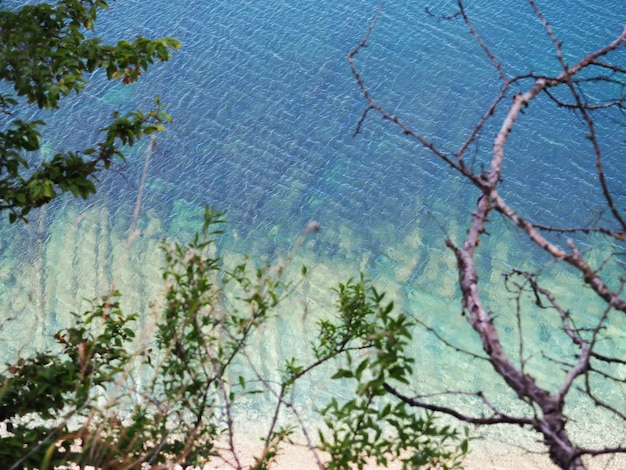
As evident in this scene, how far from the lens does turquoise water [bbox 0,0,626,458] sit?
6.61m

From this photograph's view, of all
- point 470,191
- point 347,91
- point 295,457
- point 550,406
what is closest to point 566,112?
point 470,191

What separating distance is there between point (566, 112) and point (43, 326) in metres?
5.86

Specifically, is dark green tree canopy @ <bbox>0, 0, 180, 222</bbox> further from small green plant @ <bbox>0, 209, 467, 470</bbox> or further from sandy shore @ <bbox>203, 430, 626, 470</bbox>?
sandy shore @ <bbox>203, 430, 626, 470</bbox>

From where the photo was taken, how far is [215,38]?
9.31 m

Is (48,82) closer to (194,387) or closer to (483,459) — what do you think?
(194,387)

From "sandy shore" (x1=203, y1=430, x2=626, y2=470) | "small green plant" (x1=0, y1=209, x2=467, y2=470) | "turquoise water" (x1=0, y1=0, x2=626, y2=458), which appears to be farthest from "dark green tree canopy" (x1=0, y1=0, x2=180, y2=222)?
"turquoise water" (x1=0, y1=0, x2=626, y2=458)

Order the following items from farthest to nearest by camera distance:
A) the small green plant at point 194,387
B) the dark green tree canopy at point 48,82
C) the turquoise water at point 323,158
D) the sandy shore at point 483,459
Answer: the turquoise water at point 323,158
the sandy shore at point 483,459
the dark green tree canopy at point 48,82
the small green plant at point 194,387

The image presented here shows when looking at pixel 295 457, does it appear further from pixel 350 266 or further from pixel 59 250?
pixel 59 250

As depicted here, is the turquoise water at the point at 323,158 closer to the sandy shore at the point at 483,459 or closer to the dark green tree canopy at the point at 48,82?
the sandy shore at the point at 483,459

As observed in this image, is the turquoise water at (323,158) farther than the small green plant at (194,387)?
Yes

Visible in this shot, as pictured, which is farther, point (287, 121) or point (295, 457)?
point (287, 121)

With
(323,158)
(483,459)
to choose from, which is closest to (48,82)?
(483,459)

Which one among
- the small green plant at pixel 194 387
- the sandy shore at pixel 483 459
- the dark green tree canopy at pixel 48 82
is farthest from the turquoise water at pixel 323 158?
the small green plant at pixel 194 387

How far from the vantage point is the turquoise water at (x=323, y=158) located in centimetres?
661
